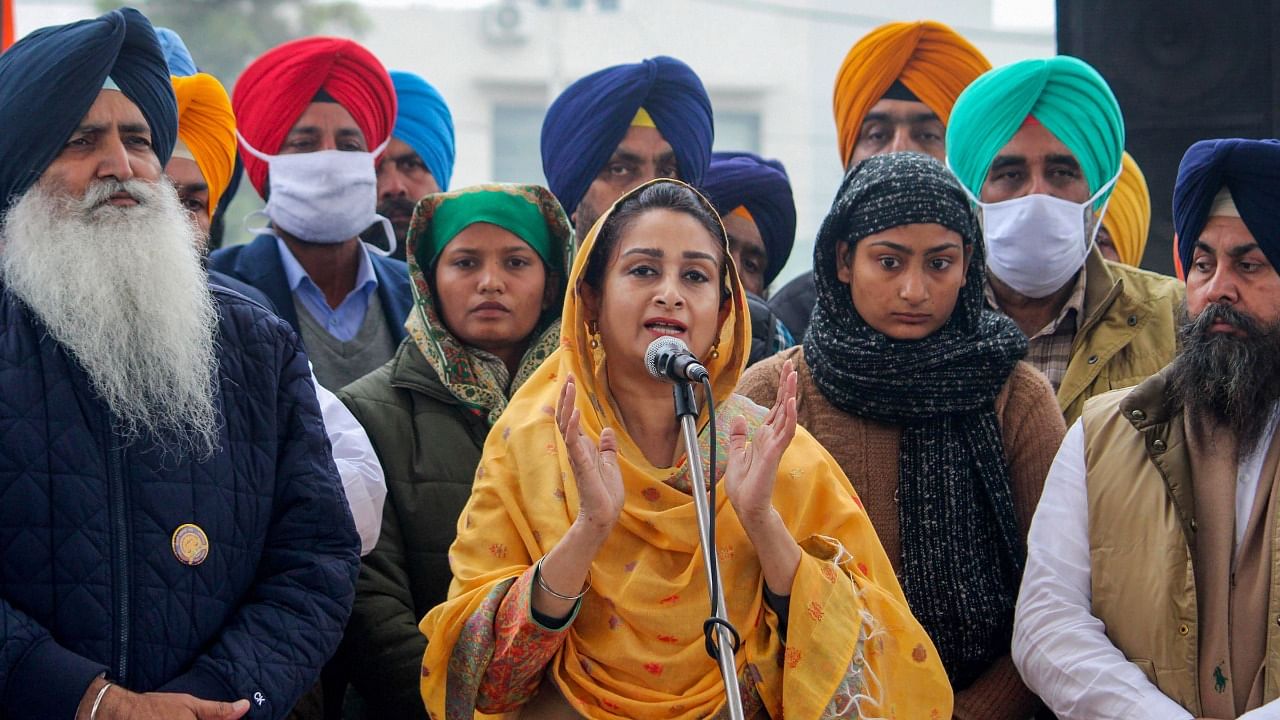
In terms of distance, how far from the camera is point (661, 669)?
313 centimetres

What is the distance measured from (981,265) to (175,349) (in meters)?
2.09

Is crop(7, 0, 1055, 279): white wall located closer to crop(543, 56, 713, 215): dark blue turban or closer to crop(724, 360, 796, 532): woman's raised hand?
crop(543, 56, 713, 215): dark blue turban

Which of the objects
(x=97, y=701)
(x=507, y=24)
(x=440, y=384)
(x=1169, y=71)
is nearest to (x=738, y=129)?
(x=507, y=24)

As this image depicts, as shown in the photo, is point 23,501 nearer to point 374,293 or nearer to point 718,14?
point 374,293

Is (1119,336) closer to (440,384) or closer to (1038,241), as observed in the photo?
(1038,241)

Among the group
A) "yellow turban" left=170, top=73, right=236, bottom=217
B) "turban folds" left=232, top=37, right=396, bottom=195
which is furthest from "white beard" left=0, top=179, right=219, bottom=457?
"turban folds" left=232, top=37, right=396, bottom=195

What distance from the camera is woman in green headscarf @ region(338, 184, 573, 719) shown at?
12.4ft

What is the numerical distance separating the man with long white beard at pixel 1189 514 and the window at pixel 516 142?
13106 mm

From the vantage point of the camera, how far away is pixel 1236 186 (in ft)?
11.9

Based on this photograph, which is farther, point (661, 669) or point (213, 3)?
point (213, 3)

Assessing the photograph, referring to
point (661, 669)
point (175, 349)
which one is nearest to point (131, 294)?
point (175, 349)

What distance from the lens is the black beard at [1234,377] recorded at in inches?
137

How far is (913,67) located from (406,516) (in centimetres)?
268

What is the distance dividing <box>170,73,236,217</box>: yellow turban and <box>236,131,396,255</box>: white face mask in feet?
0.95
